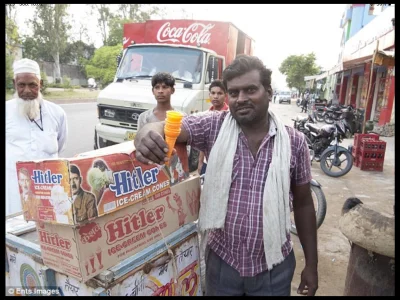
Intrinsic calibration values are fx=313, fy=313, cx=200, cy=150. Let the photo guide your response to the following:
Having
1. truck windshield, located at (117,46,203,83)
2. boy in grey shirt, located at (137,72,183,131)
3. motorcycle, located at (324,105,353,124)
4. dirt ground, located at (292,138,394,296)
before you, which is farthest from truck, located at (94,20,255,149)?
motorcycle, located at (324,105,353,124)

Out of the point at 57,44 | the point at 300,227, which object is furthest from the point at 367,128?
the point at 57,44

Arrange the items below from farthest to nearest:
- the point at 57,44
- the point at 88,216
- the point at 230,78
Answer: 1. the point at 57,44
2. the point at 230,78
3. the point at 88,216

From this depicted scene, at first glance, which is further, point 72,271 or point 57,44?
point 57,44

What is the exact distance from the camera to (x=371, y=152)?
6.72 m

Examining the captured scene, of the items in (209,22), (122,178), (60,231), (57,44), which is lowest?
(60,231)

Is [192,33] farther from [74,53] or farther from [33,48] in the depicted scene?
[74,53]

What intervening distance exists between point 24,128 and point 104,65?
104ft

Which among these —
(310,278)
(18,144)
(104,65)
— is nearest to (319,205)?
(310,278)

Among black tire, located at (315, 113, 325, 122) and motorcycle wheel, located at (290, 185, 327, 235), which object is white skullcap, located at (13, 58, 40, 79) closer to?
motorcycle wheel, located at (290, 185, 327, 235)

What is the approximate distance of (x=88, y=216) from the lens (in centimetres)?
120

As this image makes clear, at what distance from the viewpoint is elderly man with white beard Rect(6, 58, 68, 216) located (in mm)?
2602

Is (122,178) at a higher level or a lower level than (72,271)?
higher

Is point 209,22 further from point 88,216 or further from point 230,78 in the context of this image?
point 88,216

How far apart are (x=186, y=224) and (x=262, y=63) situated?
37.2 inches
